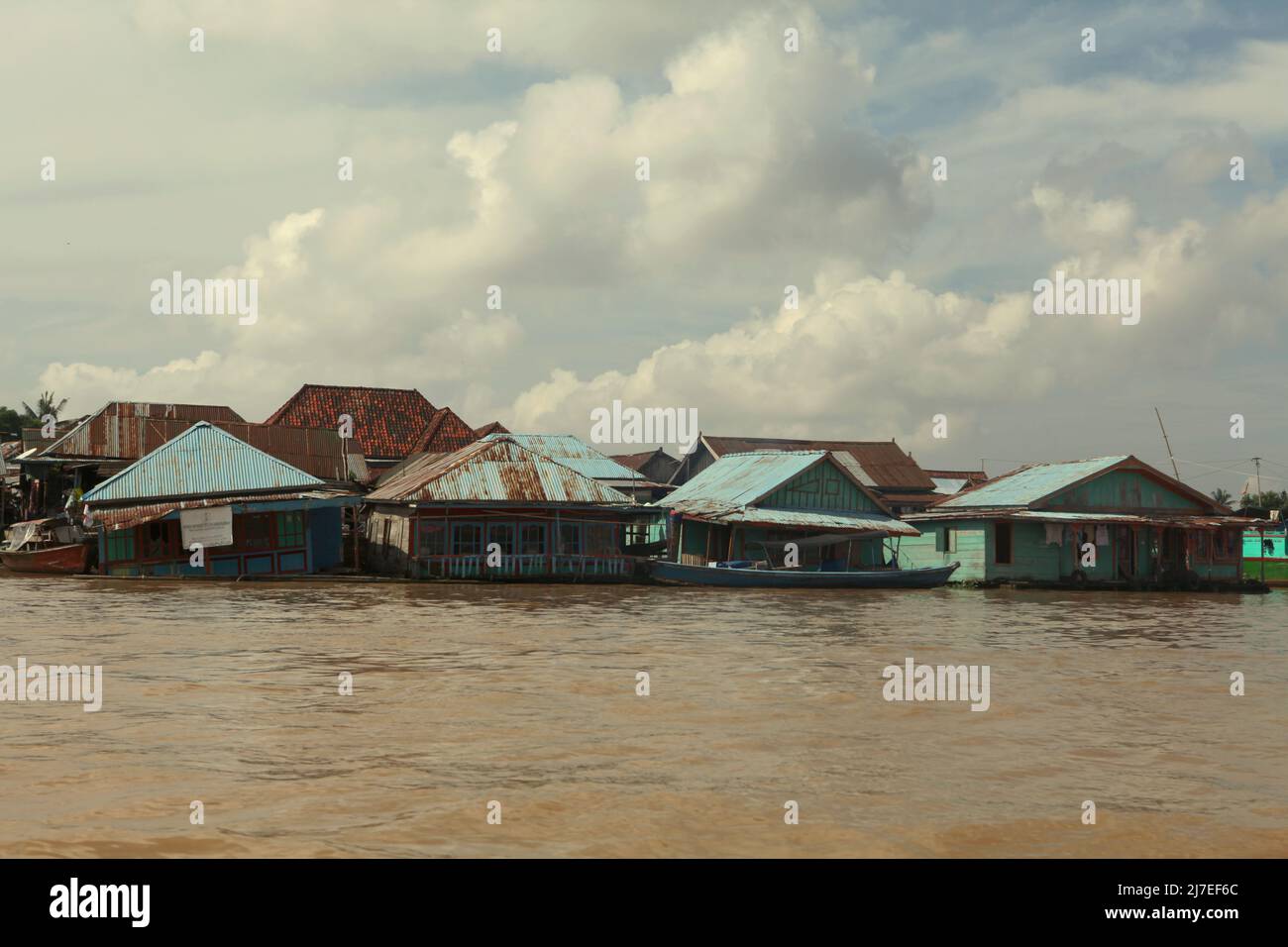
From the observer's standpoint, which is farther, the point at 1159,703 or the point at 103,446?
the point at 103,446

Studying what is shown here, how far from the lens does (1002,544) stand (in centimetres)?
3459

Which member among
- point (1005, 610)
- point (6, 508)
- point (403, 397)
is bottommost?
point (1005, 610)

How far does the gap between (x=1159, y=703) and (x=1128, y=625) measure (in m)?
11.0

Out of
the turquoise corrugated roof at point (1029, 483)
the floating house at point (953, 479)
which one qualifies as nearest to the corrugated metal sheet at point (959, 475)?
the floating house at point (953, 479)

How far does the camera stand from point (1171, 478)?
117ft

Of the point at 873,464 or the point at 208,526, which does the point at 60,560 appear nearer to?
the point at 208,526

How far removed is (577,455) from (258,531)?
15.7 meters

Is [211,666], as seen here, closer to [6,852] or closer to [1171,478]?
[6,852]

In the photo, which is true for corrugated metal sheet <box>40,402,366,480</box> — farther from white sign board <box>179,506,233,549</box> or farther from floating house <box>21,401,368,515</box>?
white sign board <box>179,506,233,549</box>

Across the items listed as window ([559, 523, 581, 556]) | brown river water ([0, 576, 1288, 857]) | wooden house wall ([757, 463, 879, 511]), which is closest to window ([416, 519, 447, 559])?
window ([559, 523, 581, 556])

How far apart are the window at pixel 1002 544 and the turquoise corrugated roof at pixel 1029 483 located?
0.77m

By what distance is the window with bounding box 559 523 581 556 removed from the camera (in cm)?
3259
